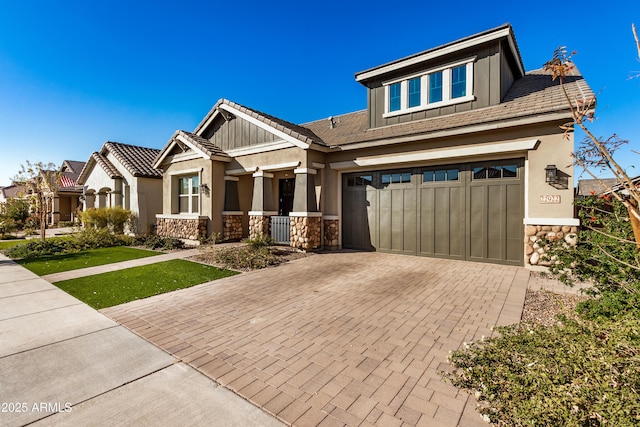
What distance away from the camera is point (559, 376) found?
245 cm

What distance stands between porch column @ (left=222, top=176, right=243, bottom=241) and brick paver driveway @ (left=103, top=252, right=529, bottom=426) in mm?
6436

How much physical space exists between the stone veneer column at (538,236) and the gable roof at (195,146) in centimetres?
1223

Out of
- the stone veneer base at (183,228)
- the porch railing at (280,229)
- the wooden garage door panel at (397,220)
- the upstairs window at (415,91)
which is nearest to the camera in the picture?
the wooden garage door panel at (397,220)

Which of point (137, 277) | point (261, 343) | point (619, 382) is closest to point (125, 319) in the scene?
point (261, 343)

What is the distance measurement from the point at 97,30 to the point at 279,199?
396 inches

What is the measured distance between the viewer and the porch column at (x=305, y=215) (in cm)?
1095

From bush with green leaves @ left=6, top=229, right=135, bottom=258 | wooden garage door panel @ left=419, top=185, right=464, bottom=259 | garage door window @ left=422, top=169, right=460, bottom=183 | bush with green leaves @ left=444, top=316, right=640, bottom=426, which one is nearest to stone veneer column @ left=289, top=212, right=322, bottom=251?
wooden garage door panel @ left=419, top=185, right=464, bottom=259

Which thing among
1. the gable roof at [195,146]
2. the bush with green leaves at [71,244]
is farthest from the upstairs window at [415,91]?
the bush with green leaves at [71,244]

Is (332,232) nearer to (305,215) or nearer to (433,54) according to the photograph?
(305,215)

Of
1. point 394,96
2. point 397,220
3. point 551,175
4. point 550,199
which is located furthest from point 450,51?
point 397,220

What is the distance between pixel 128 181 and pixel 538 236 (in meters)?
20.7

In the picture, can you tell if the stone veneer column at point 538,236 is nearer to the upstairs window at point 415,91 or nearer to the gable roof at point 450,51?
the upstairs window at point 415,91

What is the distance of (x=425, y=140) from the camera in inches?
372

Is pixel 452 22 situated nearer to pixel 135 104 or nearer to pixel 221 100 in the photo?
pixel 221 100
